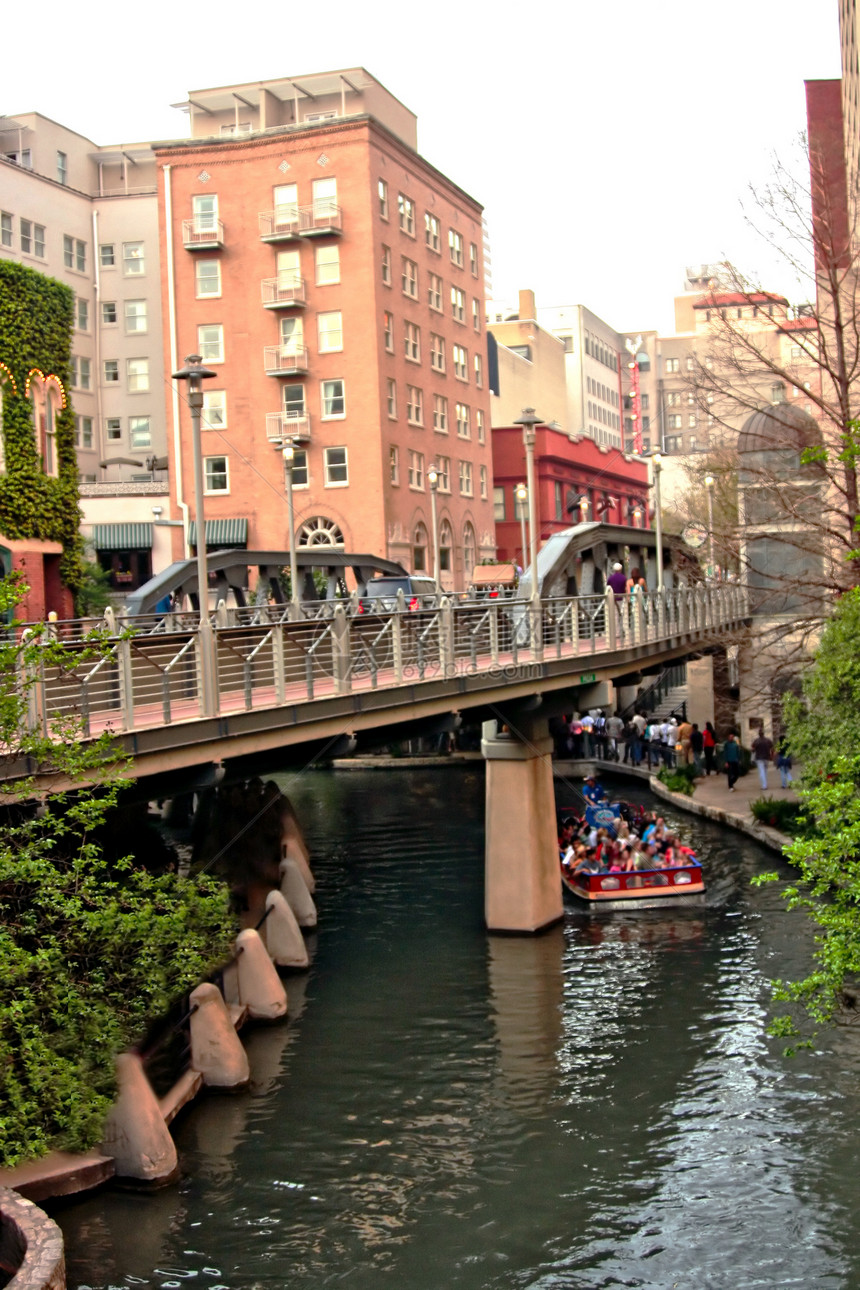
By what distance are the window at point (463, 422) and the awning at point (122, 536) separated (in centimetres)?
1631

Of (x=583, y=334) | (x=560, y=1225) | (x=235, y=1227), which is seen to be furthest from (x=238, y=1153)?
(x=583, y=334)

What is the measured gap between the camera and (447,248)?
6988cm

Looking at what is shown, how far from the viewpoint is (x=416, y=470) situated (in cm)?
6378

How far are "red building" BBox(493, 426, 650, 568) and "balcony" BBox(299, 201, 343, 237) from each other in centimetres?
1813

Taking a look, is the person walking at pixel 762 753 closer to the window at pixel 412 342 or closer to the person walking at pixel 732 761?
the person walking at pixel 732 761

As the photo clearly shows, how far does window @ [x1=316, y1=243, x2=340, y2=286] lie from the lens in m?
60.2

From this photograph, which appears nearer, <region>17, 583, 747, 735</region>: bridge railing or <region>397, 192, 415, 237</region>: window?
<region>17, 583, 747, 735</region>: bridge railing

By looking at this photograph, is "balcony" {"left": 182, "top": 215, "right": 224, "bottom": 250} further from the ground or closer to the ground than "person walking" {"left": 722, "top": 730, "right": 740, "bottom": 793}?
further from the ground

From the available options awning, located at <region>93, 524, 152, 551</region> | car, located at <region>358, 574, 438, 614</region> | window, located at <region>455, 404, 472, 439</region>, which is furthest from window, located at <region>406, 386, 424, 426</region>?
car, located at <region>358, 574, 438, 614</region>

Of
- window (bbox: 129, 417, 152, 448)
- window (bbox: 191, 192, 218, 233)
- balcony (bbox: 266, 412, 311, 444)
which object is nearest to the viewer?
balcony (bbox: 266, 412, 311, 444)

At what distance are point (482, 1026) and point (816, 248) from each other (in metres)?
19.0

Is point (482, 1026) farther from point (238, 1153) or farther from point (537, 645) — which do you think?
point (537, 645)

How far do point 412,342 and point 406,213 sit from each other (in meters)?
5.66

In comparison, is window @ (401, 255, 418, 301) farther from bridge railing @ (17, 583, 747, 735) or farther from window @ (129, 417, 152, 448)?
bridge railing @ (17, 583, 747, 735)
